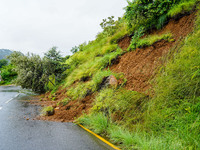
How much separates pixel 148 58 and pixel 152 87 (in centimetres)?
215

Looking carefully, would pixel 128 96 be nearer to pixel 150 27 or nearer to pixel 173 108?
pixel 173 108

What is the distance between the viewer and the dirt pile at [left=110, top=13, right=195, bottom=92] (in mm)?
6074

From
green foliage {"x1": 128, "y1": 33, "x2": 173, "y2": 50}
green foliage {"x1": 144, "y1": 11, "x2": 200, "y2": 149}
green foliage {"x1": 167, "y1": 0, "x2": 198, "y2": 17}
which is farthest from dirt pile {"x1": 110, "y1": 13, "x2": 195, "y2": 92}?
green foliage {"x1": 144, "y1": 11, "x2": 200, "y2": 149}

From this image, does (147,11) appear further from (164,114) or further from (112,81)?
(164,114)

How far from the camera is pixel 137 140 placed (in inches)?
137

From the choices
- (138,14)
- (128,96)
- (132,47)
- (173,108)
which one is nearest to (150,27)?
(138,14)

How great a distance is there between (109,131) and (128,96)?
133cm

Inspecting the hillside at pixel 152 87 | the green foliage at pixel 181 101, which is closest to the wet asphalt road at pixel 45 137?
the hillside at pixel 152 87

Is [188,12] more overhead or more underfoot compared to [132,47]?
more overhead

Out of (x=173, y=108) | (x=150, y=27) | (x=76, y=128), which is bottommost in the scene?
(x=76, y=128)

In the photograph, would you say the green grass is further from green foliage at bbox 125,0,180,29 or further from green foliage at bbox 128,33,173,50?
green foliage at bbox 125,0,180,29

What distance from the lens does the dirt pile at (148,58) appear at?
6.07 meters

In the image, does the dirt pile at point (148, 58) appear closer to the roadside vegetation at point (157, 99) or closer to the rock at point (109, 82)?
the roadside vegetation at point (157, 99)

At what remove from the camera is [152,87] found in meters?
5.25
